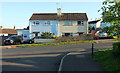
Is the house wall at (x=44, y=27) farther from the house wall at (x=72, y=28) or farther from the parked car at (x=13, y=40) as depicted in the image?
the parked car at (x=13, y=40)

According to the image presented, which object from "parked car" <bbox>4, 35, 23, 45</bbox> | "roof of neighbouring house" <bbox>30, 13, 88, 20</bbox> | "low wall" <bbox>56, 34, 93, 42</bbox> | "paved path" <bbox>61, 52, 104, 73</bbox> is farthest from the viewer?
"roof of neighbouring house" <bbox>30, 13, 88, 20</bbox>

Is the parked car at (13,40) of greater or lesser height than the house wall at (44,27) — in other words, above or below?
below

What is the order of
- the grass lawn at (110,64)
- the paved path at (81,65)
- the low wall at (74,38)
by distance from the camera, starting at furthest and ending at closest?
1. the low wall at (74,38)
2. the paved path at (81,65)
3. the grass lawn at (110,64)

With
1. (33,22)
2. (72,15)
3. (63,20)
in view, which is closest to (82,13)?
(72,15)

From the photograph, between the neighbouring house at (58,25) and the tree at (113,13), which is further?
the neighbouring house at (58,25)

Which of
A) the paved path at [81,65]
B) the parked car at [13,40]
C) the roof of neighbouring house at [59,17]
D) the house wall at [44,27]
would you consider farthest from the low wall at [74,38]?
the paved path at [81,65]

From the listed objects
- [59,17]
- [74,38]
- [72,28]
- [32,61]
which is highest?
[59,17]

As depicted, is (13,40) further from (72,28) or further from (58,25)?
(72,28)

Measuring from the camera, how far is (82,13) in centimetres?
4284

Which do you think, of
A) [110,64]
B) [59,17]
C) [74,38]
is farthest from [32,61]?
[59,17]

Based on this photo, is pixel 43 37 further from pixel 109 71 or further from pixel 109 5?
pixel 109 71

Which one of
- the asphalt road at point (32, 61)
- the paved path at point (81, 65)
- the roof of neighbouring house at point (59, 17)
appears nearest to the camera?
the paved path at point (81, 65)

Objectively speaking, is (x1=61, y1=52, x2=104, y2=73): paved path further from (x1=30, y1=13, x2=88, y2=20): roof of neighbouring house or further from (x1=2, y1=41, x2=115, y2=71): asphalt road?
(x1=30, y1=13, x2=88, y2=20): roof of neighbouring house

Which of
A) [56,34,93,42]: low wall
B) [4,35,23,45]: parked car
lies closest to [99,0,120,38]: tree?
[56,34,93,42]: low wall
